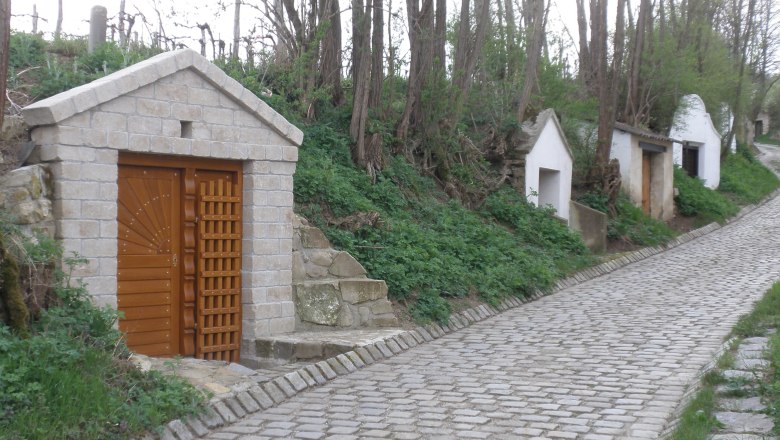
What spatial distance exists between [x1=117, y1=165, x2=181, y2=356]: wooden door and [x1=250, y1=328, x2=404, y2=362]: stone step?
2.93 ft

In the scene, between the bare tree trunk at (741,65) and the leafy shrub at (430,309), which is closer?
the leafy shrub at (430,309)

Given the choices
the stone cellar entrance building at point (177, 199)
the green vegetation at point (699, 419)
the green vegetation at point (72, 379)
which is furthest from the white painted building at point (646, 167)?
the green vegetation at point (72, 379)

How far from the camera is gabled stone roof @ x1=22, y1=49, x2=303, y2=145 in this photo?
25.4 feet

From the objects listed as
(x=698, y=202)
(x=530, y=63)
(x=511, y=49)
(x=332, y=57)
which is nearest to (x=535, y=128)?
(x=530, y=63)

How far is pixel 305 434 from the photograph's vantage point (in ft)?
21.9

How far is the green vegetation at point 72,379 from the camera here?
229 inches

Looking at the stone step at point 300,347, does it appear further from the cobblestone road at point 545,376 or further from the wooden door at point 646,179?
the wooden door at point 646,179

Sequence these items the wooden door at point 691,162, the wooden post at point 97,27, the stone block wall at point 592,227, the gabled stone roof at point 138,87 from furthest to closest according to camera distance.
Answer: the wooden door at point 691,162
the stone block wall at point 592,227
the wooden post at point 97,27
the gabled stone roof at point 138,87

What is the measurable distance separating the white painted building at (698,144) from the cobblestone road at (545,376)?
1538cm

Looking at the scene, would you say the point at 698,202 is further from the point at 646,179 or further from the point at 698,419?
the point at 698,419

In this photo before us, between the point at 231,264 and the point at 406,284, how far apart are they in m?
2.69

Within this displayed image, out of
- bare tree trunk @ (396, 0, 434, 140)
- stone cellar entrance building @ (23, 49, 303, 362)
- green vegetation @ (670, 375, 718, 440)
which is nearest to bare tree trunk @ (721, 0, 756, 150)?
bare tree trunk @ (396, 0, 434, 140)

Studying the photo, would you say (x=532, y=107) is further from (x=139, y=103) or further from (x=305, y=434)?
(x=305, y=434)

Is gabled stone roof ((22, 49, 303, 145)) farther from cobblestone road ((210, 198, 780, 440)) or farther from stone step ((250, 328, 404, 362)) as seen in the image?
cobblestone road ((210, 198, 780, 440))
